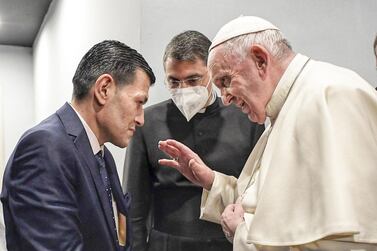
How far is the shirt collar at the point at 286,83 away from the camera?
156 cm

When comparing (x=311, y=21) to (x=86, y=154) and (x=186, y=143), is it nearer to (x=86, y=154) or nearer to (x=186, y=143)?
(x=186, y=143)

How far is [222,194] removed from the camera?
1925 mm

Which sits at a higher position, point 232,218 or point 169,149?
point 169,149

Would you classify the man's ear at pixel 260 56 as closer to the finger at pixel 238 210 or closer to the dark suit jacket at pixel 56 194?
the finger at pixel 238 210

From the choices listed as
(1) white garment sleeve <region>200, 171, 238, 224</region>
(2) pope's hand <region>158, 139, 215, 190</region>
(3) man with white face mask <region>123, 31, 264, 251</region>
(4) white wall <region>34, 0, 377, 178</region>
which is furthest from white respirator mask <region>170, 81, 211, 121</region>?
(4) white wall <region>34, 0, 377, 178</region>

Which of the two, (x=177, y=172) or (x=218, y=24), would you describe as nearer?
(x=177, y=172)

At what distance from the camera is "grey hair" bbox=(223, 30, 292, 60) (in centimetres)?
161

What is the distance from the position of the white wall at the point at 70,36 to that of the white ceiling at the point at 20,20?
13cm

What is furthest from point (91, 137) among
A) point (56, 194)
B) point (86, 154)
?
point (56, 194)

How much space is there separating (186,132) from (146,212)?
0.40 metres

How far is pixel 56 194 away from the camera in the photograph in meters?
1.35

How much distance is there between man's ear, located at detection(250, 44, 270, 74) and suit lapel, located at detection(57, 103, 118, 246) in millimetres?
595

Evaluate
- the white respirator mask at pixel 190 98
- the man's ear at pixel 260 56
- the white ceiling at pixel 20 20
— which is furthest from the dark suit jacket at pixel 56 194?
the white ceiling at pixel 20 20

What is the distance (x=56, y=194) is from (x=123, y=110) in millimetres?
410
